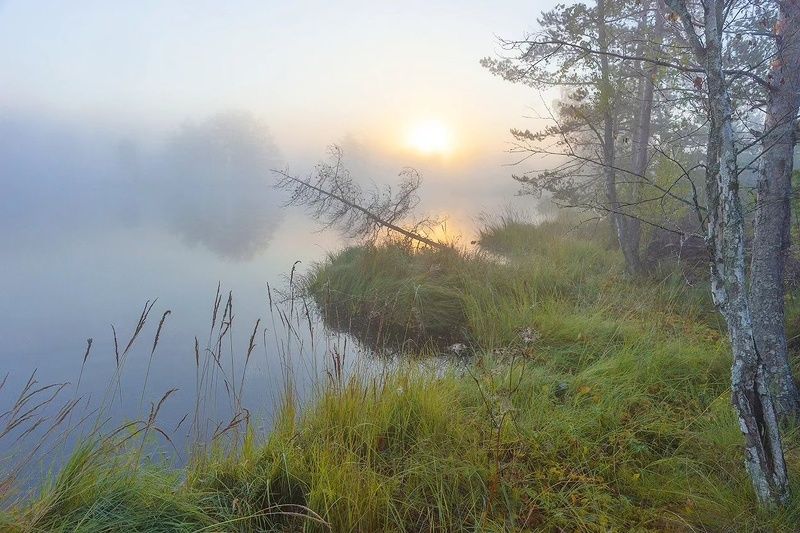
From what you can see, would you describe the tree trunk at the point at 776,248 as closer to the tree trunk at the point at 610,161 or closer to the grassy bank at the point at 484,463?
the grassy bank at the point at 484,463

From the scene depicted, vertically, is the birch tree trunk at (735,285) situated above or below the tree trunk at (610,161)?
below

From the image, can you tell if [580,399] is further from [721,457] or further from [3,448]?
[3,448]

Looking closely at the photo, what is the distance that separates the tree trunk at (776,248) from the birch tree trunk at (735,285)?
4.10 feet

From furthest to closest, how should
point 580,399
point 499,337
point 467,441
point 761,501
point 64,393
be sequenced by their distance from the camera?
point 499,337
point 64,393
point 580,399
point 467,441
point 761,501

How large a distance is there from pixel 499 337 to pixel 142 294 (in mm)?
6166

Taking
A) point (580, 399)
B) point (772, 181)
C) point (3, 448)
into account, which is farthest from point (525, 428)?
point (3, 448)

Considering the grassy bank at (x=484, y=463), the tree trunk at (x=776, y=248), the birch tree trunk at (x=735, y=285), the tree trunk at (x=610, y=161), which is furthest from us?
the tree trunk at (x=610, y=161)

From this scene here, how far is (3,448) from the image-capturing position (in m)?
3.44

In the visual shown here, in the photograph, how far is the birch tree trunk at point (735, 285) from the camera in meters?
2.04

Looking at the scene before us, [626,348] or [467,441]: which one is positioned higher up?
[626,348]

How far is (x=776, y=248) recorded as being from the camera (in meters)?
3.22

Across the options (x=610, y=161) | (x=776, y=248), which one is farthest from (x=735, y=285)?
(x=610, y=161)

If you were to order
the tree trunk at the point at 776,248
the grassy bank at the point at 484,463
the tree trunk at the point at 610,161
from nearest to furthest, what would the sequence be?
the grassy bank at the point at 484,463, the tree trunk at the point at 776,248, the tree trunk at the point at 610,161

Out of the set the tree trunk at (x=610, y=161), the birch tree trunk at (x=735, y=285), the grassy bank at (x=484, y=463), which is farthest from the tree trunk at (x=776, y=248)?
the tree trunk at (x=610, y=161)
